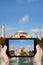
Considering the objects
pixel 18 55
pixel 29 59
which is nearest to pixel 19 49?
pixel 18 55

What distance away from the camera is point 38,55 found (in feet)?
21.2

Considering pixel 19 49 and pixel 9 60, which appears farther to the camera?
pixel 19 49

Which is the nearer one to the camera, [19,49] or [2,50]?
[2,50]

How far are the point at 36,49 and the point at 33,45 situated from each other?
20 centimetres

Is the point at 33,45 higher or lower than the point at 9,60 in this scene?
higher

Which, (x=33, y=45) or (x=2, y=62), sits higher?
(x=33, y=45)

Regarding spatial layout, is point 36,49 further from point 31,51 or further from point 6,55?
point 6,55

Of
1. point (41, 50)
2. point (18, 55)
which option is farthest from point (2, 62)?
point (41, 50)

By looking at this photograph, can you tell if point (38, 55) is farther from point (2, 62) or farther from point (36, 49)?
point (2, 62)

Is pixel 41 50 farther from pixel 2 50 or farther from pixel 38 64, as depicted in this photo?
pixel 2 50

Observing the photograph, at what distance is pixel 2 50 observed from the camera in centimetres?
655

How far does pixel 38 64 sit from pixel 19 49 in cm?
104

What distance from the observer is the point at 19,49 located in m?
7.11

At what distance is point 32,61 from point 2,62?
0.83m
